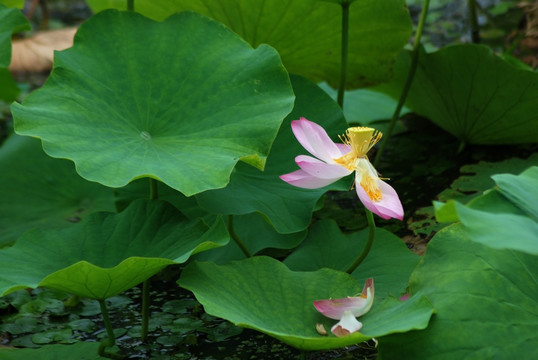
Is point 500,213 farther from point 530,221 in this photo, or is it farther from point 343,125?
point 343,125

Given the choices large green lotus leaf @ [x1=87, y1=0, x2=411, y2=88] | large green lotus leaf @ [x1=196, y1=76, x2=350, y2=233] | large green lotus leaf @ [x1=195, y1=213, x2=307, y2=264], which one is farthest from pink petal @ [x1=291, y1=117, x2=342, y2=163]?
large green lotus leaf @ [x1=87, y1=0, x2=411, y2=88]

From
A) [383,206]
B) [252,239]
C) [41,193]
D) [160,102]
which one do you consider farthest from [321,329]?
[41,193]

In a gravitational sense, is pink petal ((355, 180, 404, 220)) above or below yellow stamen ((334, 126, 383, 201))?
below

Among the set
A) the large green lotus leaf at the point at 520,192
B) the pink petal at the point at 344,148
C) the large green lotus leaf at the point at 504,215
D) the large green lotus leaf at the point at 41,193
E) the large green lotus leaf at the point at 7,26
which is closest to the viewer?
the large green lotus leaf at the point at 504,215

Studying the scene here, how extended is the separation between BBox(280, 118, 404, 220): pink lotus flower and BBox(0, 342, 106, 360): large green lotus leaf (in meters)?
0.42

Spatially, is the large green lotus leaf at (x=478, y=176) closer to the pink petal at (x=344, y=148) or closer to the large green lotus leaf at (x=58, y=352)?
the pink petal at (x=344, y=148)

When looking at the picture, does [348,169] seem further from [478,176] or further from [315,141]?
[478,176]

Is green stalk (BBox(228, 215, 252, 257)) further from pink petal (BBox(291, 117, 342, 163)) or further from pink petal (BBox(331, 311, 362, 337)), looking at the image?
pink petal (BBox(331, 311, 362, 337))

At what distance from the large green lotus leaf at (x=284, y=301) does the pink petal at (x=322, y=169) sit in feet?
0.53

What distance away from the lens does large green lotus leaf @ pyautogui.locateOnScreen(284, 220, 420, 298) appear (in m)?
1.32

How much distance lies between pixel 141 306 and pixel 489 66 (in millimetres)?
936

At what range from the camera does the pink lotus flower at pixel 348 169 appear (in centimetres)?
109

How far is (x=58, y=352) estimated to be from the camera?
1203mm

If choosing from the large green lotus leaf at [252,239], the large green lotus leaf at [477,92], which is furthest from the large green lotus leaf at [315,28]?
the large green lotus leaf at [252,239]
